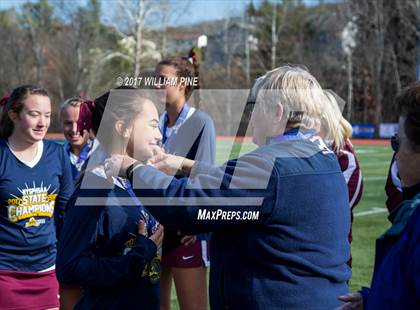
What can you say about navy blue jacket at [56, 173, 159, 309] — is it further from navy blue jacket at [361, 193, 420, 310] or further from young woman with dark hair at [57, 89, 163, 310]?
navy blue jacket at [361, 193, 420, 310]

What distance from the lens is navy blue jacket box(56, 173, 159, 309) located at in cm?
269

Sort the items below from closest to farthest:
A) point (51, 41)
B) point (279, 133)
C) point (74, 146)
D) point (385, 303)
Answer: point (385, 303) < point (279, 133) < point (74, 146) < point (51, 41)

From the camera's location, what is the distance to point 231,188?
2309 millimetres

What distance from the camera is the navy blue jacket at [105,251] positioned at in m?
2.69

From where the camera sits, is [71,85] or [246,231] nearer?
[246,231]

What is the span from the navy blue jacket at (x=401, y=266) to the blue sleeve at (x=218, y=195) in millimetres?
471

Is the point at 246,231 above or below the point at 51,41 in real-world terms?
below

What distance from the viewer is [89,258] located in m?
2.69

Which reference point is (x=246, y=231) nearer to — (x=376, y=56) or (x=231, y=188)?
(x=231, y=188)

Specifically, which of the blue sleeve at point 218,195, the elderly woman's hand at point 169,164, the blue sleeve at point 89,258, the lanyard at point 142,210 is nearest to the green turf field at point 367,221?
the lanyard at point 142,210

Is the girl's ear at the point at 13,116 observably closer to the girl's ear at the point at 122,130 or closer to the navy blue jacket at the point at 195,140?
the navy blue jacket at the point at 195,140

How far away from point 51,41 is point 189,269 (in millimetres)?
42452

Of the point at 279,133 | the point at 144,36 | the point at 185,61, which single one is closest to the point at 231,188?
the point at 279,133

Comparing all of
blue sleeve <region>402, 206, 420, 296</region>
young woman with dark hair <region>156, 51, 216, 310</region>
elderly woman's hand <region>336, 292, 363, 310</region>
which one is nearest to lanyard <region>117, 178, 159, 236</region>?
elderly woman's hand <region>336, 292, 363, 310</region>
